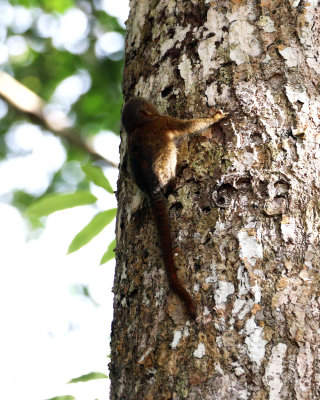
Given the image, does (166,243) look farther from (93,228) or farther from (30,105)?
(30,105)

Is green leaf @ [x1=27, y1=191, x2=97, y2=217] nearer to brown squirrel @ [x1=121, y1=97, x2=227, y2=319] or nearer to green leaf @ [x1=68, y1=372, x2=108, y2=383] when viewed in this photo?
brown squirrel @ [x1=121, y1=97, x2=227, y2=319]

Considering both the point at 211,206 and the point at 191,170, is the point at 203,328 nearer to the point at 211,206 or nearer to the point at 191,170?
the point at 211,206

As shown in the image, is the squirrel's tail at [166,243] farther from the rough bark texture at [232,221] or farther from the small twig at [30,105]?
the small twig at [30,105]

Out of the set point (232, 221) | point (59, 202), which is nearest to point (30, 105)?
point (59, 202)

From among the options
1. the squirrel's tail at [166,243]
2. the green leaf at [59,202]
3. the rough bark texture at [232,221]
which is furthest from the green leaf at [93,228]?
the squirrel's tail at [166,243]

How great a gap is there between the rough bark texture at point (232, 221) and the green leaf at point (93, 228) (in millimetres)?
447

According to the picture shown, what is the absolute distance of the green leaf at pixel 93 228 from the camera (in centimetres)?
282

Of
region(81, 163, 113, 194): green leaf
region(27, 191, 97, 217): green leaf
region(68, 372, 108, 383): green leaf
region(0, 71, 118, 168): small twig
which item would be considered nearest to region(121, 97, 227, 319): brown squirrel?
region(81, 163, 113, 194): green leaf

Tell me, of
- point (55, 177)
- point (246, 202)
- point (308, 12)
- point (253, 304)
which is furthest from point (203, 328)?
point (55, 177)

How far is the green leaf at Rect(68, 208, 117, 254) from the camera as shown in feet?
9.24

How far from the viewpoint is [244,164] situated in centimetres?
193

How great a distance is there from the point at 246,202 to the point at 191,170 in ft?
0.90

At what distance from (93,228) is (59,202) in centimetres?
25

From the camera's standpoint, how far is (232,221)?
183 centimetres
